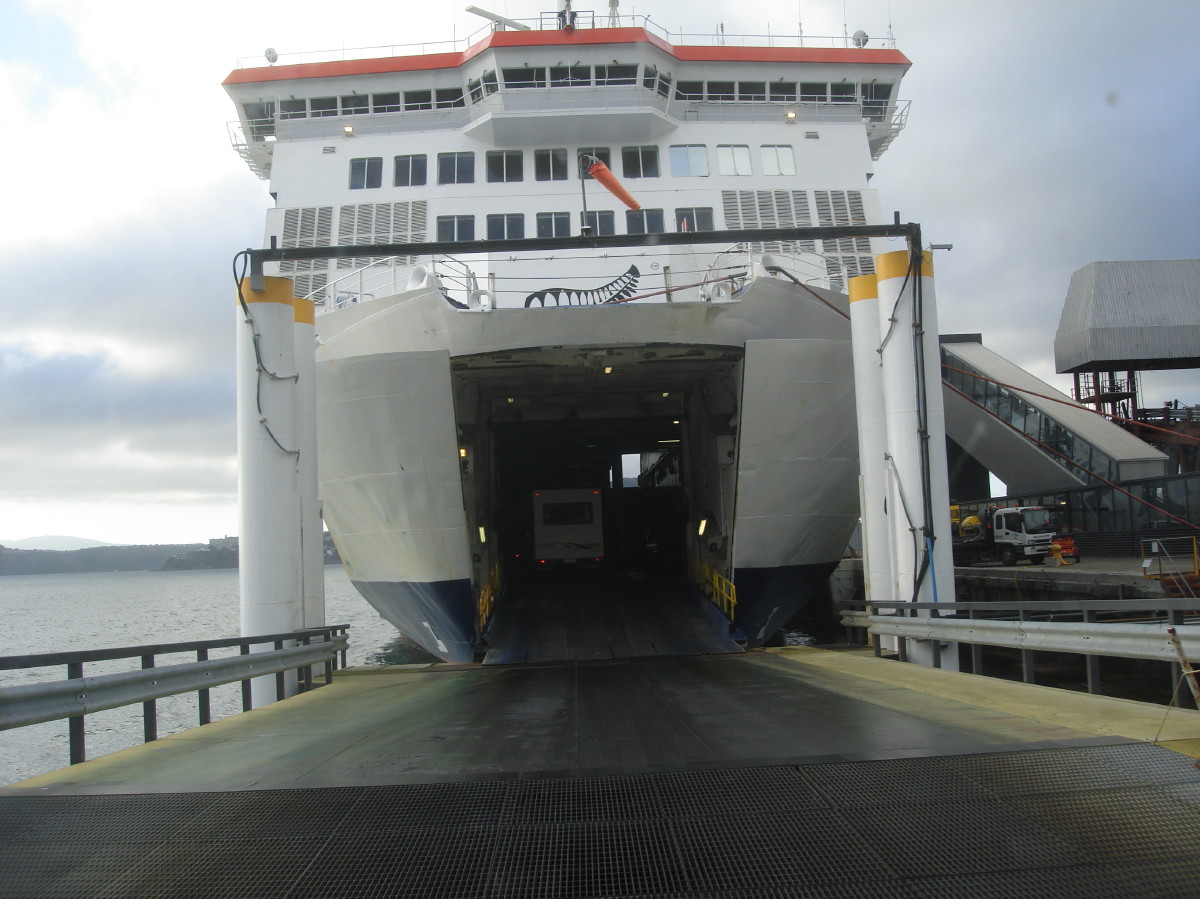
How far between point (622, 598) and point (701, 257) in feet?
23.0

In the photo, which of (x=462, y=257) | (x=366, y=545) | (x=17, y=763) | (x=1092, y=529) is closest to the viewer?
(x=366, y=545)

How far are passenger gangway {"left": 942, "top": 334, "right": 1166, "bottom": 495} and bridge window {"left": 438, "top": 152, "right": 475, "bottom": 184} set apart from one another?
15.1 metres

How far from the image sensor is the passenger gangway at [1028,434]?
2778 centimetres

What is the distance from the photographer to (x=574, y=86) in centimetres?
1875

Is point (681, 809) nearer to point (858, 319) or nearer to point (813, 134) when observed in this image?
point (858, 319)

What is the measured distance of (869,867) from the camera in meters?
3.37

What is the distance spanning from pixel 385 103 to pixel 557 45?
13.2 feet

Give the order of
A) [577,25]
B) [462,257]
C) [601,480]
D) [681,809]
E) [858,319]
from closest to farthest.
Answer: [681,809], [858,319], [462,257], [577,25], [601,480]

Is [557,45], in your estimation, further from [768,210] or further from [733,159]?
[768,210]

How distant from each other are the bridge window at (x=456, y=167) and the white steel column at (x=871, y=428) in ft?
31.2

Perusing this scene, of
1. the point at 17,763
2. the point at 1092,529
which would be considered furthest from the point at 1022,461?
the point at 17,763

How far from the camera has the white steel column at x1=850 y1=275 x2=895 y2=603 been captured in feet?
35.8

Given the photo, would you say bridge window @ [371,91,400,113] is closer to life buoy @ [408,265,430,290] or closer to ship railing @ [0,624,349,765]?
life buoy @ [408,265,430,290]

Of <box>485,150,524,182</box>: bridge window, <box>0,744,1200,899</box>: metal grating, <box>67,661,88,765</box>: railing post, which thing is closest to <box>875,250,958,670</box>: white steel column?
<box>0,744,1200,899</box>: metal grating
